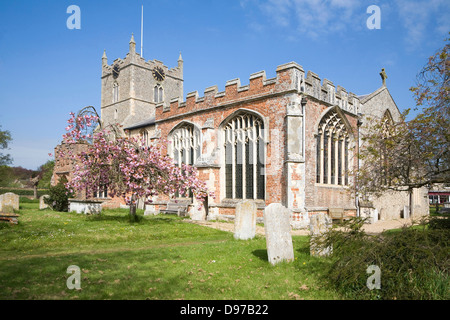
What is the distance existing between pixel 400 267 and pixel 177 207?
15833mm

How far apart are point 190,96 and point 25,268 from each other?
1527 centimetres

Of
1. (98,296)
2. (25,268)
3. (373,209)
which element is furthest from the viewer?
(373,209)

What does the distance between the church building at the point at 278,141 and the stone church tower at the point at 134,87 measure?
1770 cm

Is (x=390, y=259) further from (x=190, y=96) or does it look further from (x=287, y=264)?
(x=190, y=96)

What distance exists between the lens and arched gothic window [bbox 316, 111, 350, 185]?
652 inches

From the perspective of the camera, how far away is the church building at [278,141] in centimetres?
1490

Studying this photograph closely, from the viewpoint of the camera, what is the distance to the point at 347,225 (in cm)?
689

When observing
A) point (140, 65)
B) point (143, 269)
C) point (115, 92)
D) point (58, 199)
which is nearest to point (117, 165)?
point (143, 269)

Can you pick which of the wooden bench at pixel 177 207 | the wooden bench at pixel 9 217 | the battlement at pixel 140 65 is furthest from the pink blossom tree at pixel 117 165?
the battlement at pixel 140 65

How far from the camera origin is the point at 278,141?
15328 millimetres

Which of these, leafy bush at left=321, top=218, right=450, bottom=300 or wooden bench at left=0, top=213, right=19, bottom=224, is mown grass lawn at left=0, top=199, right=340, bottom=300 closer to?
leafy bush at left=321, top=218, right=450, bottom=300

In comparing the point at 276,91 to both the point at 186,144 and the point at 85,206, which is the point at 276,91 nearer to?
the point at 186,144

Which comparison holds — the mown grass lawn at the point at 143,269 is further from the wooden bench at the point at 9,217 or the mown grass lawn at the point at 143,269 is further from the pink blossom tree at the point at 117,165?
the pink blossom tree at the point at 117,165
